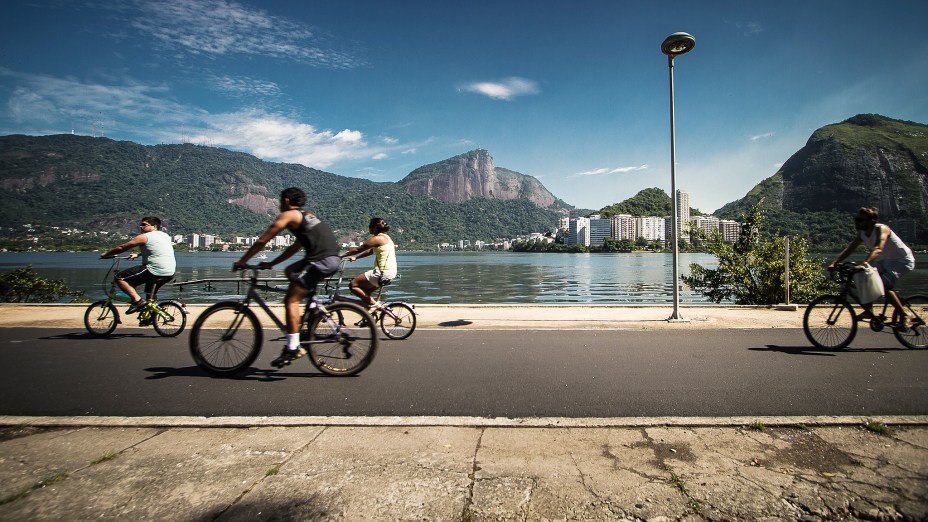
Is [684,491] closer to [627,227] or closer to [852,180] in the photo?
[627,227]

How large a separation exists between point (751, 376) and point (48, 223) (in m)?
204

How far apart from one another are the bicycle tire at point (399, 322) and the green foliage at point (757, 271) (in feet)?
44.0

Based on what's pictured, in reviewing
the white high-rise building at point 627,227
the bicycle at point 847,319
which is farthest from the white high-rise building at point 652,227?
the bicycle at point 847,319

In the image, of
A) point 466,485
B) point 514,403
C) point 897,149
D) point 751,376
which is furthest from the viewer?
point 897,149

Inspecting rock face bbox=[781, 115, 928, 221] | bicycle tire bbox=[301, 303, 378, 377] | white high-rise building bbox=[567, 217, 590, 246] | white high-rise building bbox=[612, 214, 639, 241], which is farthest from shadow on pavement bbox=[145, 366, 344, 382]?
white high-rise building bbox=[567, 217, 590, 246]

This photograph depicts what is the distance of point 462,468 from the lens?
108 inches

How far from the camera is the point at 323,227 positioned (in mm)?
5035

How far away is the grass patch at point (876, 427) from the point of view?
3.26 meters

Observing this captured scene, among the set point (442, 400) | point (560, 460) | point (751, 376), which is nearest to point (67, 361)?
point (442, 400)

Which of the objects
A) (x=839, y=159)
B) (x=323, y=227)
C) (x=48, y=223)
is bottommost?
(x=323, y=227)

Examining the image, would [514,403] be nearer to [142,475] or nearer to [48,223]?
[142,475]

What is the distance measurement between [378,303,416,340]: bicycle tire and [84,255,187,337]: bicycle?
3.66 m

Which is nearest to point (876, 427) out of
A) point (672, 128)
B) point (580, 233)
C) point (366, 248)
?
point (366, 248)

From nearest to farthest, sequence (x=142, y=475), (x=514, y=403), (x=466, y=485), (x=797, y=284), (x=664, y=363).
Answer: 1. (x=466, y=485)
2. (x=142, y=475)
3. (x=514, y=403)
4. (x=664, y=363)
5. (x=797, y=284)
